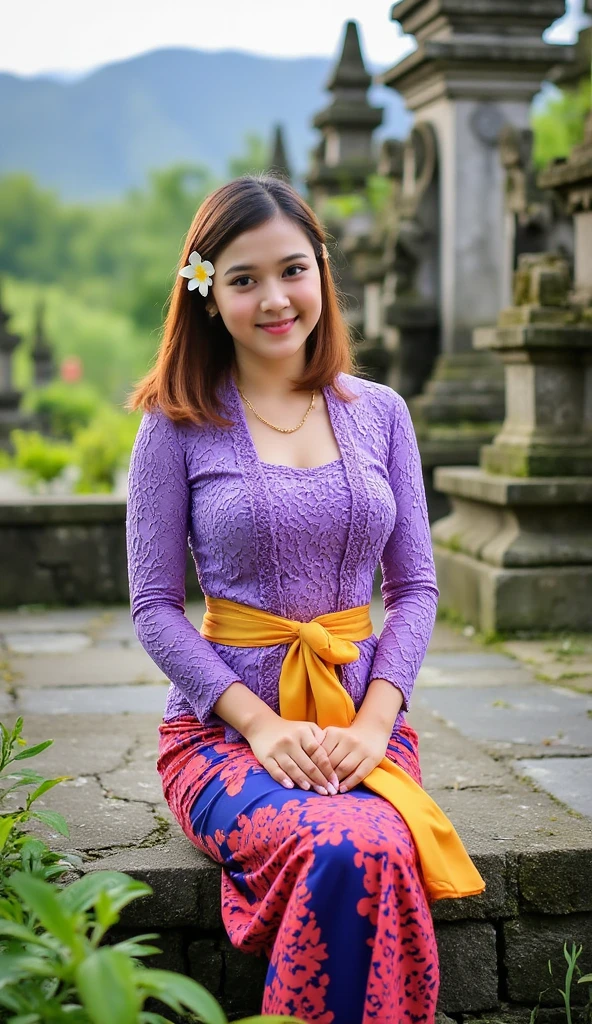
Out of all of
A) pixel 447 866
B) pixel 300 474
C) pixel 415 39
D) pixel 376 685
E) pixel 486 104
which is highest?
pixel 415 39

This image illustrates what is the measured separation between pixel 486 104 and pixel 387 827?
6.00 metres

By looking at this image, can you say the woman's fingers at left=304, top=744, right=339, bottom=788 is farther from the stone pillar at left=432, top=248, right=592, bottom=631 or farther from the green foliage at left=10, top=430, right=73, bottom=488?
the green foliage at left=10, top=430, right=73, bottom=488

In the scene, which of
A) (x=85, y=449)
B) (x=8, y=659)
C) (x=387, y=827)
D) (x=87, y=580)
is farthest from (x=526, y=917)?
(x=85, y=449)

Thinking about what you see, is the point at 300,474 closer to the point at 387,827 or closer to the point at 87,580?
the point at 387,827

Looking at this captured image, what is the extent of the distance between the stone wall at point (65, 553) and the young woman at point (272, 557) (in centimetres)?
376

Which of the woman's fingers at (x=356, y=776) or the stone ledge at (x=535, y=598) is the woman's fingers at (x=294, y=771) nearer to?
the woman's fingers at (x=356, y=776)

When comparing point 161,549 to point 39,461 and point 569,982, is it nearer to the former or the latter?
point 569,982

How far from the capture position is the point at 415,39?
7.54 metres

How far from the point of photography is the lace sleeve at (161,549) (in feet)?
8.40

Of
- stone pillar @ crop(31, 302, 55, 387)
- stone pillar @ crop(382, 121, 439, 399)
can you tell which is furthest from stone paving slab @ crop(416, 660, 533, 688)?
stone pillar @ crop(31, 302, 55, 387)

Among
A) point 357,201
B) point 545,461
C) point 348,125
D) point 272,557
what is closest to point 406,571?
point 272,557

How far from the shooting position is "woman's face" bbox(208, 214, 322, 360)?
2.61 m

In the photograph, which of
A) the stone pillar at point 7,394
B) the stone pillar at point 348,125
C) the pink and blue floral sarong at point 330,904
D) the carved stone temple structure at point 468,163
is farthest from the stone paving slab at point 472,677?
the stone pillar at point 7,394

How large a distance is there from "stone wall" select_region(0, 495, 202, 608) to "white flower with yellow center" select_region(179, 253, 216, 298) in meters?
3.87
